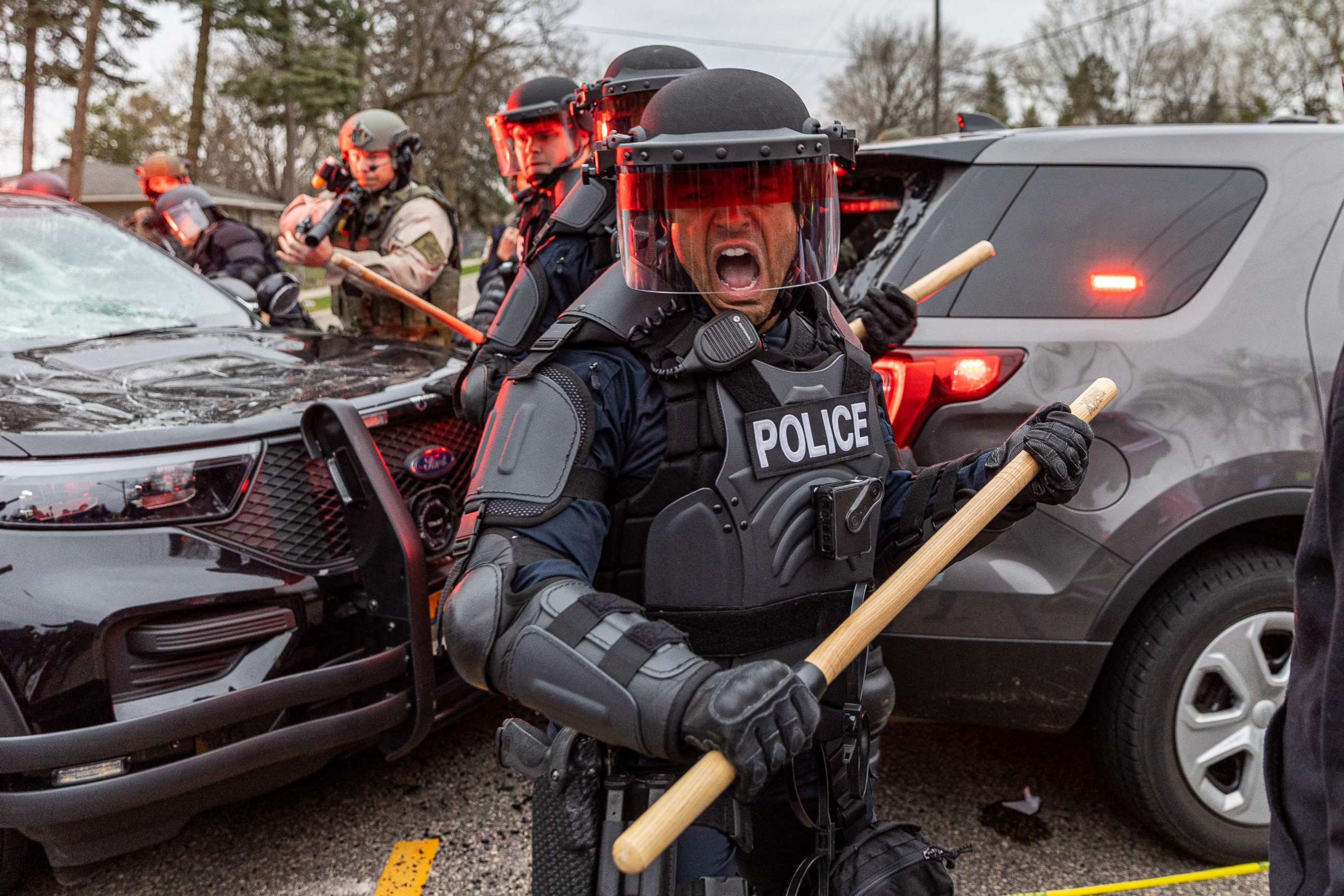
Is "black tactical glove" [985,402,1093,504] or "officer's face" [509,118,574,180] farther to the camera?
"officer's face" [509,118,574,180]

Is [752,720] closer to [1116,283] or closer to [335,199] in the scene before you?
[1116,283]

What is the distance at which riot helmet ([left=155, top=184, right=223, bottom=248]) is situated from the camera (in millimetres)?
5859

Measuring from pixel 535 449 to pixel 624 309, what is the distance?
0.30m

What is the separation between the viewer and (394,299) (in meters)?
5.18

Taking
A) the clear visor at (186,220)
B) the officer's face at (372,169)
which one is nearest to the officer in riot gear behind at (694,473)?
the officer's face at (372,169)

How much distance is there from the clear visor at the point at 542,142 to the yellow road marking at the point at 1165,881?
280 cm

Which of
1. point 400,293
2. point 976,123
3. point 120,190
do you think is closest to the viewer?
point 976,123

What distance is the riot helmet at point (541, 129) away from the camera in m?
3.76

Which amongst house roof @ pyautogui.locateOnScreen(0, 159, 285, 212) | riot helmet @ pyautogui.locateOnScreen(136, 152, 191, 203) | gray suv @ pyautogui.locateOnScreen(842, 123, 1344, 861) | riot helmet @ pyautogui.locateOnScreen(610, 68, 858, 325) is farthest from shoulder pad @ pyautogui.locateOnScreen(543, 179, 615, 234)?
house roof @ pyautogui.locateOnScreen(0, 159, 285, 212)

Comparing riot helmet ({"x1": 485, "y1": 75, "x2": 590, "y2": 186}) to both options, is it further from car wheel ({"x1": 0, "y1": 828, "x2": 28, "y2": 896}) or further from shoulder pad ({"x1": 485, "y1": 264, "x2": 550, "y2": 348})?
car wheel ({"x1": 0, "y1": 828, "x2": 28, "y2": 896})

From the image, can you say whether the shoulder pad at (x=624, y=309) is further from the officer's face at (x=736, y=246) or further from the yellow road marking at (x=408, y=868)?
the yellow road marking at (x=408, y=868)

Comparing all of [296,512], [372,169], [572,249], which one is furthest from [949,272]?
[372,169]

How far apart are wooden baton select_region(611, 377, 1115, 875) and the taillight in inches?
18.9

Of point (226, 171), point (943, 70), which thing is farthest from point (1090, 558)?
point (226, 171)
